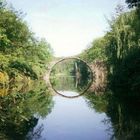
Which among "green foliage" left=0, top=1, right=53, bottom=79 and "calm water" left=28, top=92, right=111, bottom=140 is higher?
"green foliage" left=0, top=1, right=53, bottom=79

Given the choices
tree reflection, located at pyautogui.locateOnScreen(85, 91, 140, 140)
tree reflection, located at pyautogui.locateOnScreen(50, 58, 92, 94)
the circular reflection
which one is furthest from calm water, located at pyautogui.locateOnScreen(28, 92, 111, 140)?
tree reflection, located at pyautogui.locateOnScreen(50, 58, 92, 94)

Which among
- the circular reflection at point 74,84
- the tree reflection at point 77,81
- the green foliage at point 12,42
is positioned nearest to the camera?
the green foliage at point 12,42

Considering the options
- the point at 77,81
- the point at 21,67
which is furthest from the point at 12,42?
the point at 77,81

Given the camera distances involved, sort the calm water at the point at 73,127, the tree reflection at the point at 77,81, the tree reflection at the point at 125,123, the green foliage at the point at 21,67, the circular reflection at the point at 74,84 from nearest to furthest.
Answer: the tree reflection at the point at 125,123, the calm water at the point at 73,127, the green foliage at the point at 21,67, the circular reflection at the point at 74,84, the tree reflection at the point at 77,81

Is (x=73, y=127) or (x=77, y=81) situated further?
(x=77, y=81)

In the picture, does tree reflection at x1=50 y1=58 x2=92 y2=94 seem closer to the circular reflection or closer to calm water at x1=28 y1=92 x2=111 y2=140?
the circular reflection

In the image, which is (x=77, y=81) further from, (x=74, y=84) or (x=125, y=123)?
(x=125, y=123)

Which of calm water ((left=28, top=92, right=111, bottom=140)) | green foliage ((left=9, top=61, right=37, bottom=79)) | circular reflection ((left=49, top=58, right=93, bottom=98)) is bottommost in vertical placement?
calm water ((left=28, top=92, right=111, bottom=140))

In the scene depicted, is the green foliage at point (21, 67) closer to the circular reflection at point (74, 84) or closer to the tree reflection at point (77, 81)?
the circular reflection at point (74, 84)

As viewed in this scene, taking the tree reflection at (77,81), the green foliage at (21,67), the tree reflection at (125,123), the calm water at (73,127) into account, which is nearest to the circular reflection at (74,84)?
the tree reflection at (77,81)

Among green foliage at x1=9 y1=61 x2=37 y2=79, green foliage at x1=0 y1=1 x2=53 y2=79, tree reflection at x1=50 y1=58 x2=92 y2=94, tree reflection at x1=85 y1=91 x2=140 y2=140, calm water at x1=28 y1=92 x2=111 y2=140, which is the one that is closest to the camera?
tree reflection at x1=85 y1=91 x2=140 y2=140

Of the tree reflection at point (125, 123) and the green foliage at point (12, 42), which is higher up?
the green foliage at point (12, 42)

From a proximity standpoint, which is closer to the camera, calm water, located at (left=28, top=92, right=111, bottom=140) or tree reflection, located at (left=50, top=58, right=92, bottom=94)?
calm water, located at (left=28, top=92, right=111, bottom=140)

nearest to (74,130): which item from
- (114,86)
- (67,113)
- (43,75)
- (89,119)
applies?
(89,119)
